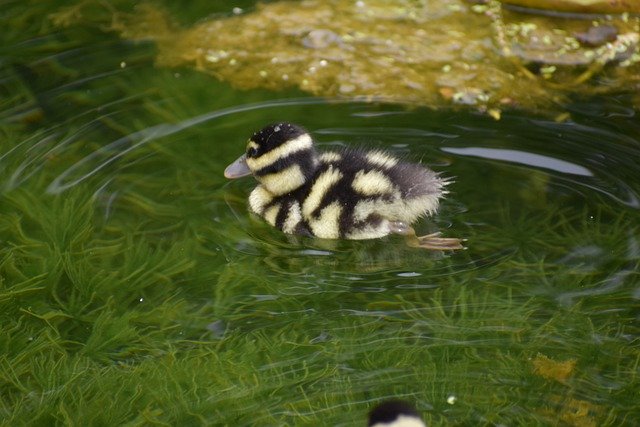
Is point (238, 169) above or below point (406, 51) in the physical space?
above

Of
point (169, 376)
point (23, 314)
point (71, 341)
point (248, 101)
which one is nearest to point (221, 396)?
point (169, 376)

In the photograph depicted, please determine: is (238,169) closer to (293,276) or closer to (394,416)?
(293,276)

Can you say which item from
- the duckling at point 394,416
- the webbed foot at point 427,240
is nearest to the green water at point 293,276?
the webbed foot at point 427,240

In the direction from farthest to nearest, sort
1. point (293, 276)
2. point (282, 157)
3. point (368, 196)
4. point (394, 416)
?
1. point (282, 157)
2. point (368, 196)
3. point (293, 276)
4. point (394, 416)

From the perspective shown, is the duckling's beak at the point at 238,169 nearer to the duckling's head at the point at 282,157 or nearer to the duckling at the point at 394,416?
the duckling's head at the point at 282,157

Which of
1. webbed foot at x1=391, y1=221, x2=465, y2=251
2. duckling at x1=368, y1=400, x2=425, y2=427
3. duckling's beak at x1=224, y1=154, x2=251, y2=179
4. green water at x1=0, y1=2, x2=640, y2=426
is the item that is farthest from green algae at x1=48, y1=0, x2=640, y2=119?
duckling at x1=368, y1=400, x2=425, y2=427

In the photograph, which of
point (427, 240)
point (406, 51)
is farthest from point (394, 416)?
point (406, 51)

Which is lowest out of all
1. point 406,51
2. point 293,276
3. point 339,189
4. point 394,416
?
point 406,51
